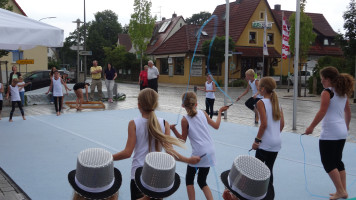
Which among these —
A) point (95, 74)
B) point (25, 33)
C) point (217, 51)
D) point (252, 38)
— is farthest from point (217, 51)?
point (25, 33)

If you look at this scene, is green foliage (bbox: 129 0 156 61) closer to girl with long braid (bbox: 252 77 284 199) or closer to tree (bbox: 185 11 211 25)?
girl with long braid (bbox: 252 77 284 199)

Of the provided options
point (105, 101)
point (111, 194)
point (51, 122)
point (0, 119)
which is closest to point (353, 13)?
point (105, 101)

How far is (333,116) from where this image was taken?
180 inches

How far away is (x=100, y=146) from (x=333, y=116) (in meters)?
4.94

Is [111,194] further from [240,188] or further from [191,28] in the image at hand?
[191,28]

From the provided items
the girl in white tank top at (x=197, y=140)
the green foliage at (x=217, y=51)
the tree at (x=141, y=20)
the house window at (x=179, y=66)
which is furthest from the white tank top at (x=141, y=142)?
the tree at (x=141, y=20)

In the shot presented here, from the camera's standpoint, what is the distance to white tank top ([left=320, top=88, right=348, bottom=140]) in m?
4.55

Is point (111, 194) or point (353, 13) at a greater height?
point (353, 13)

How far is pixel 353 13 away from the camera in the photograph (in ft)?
65.2

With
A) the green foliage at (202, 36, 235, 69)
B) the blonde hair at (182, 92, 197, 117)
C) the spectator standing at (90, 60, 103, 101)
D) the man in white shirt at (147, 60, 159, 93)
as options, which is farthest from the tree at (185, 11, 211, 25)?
the blonde hair at (182, 92, 197, 117)

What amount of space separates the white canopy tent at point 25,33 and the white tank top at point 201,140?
3.61 meters

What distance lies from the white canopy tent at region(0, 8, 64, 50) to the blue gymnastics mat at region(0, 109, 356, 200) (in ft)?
6.94

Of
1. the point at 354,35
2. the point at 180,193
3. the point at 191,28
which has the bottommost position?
the point at 180,193

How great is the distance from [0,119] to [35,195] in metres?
8.30
